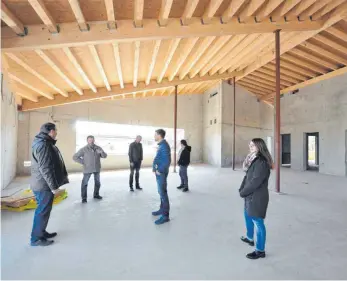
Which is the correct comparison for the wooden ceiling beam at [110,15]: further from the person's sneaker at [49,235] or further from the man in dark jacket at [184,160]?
the person's sneaker at [49,235]

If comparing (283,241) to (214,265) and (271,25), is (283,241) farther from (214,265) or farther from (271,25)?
(271,25)

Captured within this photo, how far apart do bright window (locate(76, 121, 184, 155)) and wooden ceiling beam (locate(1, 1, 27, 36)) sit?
6.19 m

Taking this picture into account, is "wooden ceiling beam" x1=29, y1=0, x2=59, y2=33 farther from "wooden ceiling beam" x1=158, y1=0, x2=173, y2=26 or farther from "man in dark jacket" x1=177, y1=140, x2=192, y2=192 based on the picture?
"man in dark jacket" x1=177, y1=140, x2=192, y2=192

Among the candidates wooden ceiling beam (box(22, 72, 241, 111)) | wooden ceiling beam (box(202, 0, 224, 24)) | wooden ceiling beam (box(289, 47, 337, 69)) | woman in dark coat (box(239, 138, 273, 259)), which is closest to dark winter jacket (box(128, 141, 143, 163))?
wooden ceiling beam (box(202, 0, 224, 24))

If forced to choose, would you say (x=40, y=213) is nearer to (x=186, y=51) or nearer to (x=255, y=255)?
(x=255, y=255)

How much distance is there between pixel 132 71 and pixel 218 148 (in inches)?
254

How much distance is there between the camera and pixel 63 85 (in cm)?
652

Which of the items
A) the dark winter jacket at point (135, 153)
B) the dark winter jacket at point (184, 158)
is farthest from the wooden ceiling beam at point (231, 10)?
the dark winter jacket at point (135, 153)

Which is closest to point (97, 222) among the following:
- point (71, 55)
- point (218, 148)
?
point (71, 55)

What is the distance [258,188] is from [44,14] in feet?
12.0

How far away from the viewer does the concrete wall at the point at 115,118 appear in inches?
318

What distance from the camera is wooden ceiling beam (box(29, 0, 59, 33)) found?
9.16 ft

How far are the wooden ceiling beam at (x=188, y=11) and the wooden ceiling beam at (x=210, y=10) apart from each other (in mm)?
316

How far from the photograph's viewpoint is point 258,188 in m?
2.13
